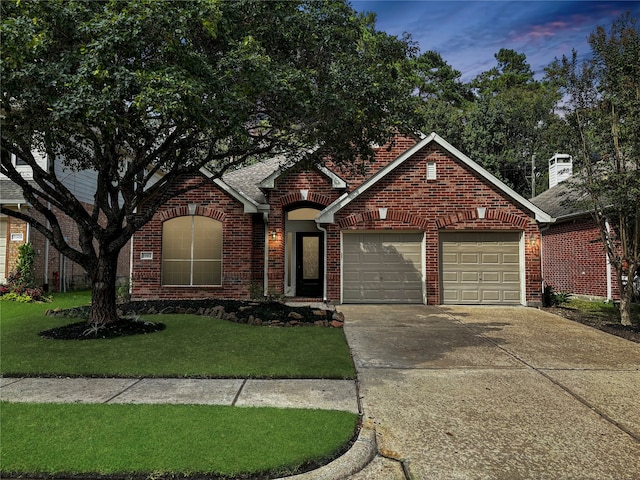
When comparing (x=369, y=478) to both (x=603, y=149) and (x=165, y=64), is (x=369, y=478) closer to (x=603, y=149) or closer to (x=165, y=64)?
(x=165, y=64)

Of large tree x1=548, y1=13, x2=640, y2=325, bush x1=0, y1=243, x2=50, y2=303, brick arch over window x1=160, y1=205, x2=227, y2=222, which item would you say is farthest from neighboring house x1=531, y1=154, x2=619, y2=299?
bush x1=0, y1=243, x2=50, y2=303

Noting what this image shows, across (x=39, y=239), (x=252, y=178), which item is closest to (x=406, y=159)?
(x=252, y=178)

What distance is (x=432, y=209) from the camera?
1357 centimetres

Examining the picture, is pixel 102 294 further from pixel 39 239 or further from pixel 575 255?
pixel 575 255

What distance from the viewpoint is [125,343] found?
756 centimetres

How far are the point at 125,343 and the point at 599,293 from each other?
16.0 m

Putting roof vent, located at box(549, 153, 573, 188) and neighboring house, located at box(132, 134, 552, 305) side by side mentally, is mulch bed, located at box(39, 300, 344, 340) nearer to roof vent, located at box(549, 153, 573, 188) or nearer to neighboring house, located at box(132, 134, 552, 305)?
neighboring house, located at box(132, 134, 552, 305)

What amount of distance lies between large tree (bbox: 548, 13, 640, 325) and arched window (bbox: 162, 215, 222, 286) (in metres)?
11.2

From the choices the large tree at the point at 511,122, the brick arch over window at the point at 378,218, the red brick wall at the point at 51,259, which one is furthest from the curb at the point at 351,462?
the large tree at the point at 511,122

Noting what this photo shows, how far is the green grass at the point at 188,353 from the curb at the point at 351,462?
2033 millimetres

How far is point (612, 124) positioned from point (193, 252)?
12.8 m

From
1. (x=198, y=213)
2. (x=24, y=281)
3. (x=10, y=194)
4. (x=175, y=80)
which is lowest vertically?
(x=24, y=281)

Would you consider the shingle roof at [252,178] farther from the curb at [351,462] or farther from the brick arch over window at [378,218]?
the curb at [351,462]

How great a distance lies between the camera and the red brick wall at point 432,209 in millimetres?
13445
